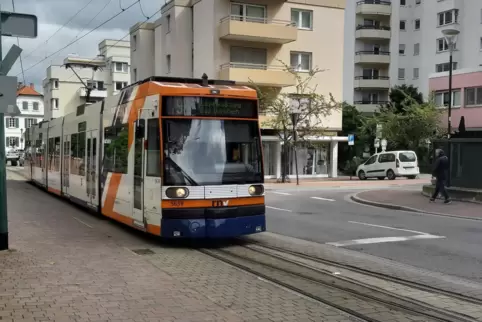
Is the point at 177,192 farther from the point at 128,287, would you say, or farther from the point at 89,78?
the point at 89,78

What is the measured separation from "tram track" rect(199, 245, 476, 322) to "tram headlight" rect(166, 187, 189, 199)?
1.13 m

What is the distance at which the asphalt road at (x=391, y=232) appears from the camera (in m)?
9.54

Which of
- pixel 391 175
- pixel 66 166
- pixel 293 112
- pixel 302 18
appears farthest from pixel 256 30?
pixel 66 166

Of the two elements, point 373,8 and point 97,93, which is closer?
point 373,8

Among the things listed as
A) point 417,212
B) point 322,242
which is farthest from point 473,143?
point 322,242

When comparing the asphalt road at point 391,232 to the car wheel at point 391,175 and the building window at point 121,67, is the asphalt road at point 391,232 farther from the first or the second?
the building window at point 121,67

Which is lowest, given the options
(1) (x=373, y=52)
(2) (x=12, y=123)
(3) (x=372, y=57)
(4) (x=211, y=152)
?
(4) (x=211, y=152)

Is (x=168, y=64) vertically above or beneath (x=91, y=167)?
above

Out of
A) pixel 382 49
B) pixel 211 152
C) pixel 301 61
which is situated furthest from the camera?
pixel 382 49

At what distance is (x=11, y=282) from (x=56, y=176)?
14.5m

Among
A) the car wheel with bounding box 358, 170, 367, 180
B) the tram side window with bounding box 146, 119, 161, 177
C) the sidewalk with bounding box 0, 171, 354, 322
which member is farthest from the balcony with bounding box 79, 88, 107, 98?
the tram side window with bounding box 146, 119, 161, 177

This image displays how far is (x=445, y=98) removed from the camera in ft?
137

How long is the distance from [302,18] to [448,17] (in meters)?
22.6

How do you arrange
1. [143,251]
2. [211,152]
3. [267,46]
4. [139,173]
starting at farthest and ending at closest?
[267,46] < [139,173] < [211,152] < [143,251]
